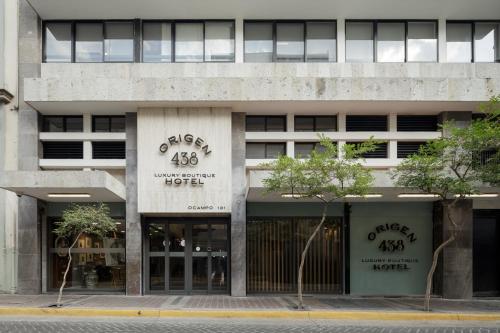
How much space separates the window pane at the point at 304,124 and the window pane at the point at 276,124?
54cm

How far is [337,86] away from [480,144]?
18.3 ft

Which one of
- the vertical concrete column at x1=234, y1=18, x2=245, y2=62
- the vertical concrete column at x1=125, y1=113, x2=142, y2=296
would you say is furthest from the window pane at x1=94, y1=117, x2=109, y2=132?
the vertical concrete column at x1=234, y1=18, x2=245, y2=62

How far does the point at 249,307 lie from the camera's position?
55.3ft

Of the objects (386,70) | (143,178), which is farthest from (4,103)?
(386,70)

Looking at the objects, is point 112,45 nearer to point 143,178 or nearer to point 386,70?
point 143,178

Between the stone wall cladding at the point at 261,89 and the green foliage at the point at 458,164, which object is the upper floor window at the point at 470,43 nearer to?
the stone wall cladding at the point at 261,89

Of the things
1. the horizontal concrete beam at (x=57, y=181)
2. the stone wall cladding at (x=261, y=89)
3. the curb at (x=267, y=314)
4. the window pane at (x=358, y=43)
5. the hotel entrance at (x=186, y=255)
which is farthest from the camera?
the window pane at (x=358, y=43)

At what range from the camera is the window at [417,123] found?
2062cm

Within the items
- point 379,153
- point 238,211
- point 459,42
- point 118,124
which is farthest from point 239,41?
point 459,42

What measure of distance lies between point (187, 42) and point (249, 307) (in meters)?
10.8

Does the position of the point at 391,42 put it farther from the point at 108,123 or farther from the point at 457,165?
the point at 108,123

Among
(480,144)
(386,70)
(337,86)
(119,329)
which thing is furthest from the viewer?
(386,70)

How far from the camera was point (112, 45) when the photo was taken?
67.8 feet

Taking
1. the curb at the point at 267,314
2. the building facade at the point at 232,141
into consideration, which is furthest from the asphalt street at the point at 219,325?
the building facade at the point at 232,141
